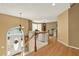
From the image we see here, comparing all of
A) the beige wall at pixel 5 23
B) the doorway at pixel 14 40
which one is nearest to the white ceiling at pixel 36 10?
the beige wall at pixel 5 23

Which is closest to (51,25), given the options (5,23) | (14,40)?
(14,40)

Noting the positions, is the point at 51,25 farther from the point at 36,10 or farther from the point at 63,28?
the point at 36,10

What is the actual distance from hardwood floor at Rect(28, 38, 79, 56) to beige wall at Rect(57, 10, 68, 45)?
14cm

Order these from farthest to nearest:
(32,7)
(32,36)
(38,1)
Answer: (32,36) → (32,7) → (38,1)

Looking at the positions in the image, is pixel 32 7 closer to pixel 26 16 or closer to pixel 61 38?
pixel 26 16

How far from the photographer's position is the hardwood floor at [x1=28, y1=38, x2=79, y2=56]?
2.49m

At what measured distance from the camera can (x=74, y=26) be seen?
2648 millimetres

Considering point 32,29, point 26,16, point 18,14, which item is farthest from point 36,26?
point 18,14

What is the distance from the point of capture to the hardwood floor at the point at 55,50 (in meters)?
2.49

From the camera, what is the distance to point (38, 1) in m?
2.19

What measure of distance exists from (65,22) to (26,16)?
0.90 metres

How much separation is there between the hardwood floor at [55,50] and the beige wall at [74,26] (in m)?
0.18

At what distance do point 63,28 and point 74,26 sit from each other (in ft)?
0.82

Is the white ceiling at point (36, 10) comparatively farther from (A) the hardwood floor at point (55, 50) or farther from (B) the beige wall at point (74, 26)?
(A) the hardwood floor at point (55, 50)
